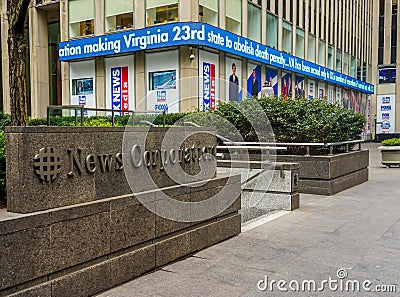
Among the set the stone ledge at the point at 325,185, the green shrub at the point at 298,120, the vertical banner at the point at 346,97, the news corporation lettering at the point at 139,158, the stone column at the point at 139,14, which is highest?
the stone column at the point at 139,14

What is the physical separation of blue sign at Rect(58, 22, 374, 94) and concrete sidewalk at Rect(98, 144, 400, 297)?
38.4ft

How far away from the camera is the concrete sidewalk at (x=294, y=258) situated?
15.8ft

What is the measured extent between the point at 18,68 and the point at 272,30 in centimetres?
2295

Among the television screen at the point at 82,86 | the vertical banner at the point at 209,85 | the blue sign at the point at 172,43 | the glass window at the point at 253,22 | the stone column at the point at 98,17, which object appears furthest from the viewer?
the glass window at the point at 253,22

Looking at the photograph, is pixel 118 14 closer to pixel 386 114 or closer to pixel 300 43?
pixel 300 43

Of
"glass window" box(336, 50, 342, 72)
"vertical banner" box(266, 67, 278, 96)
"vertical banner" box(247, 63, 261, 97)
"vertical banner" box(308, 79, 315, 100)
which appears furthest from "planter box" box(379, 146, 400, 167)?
"glass window" box(336, 50, 342, 72)

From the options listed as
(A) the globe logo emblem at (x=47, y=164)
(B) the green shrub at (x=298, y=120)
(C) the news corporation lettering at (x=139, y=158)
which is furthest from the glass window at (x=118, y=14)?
(A) the globe logo emblem at (x=47, y=164)

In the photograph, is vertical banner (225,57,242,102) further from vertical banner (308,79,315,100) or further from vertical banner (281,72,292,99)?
vertical banner (308,79,315,100)

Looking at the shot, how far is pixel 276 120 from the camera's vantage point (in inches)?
496

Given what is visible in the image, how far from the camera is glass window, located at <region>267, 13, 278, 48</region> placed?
86.4ft

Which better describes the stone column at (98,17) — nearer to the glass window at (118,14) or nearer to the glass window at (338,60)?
the glass window at (118,14)

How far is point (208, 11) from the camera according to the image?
20.5m

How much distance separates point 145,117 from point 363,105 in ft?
141

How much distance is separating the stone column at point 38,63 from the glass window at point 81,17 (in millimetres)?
3725
